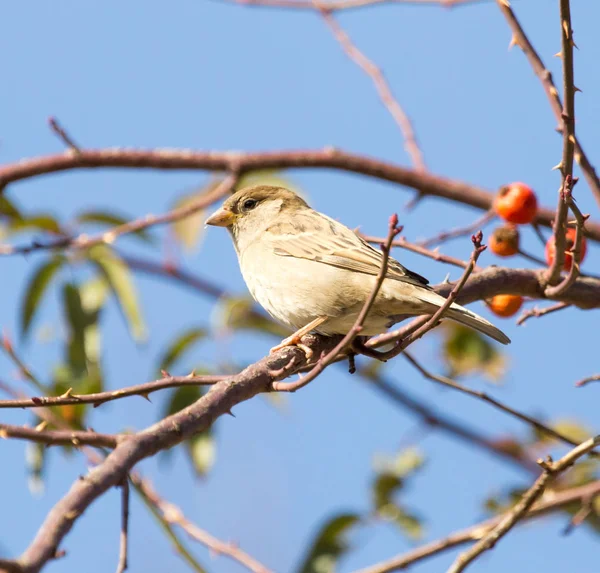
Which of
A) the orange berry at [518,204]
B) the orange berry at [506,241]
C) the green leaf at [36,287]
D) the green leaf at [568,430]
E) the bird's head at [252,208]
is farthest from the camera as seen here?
the green leaf at [568,430]

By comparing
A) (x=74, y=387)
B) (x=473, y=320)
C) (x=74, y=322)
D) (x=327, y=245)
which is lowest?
(x=74, y=387)

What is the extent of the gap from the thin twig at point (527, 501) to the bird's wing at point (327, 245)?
3.59ft

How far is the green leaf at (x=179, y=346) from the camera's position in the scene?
477cm

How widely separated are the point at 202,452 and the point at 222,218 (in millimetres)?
1260

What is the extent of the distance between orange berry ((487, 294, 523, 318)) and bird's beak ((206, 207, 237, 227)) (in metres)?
1.60

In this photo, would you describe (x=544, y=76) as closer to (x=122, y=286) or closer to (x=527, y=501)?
(x=527, y=501)

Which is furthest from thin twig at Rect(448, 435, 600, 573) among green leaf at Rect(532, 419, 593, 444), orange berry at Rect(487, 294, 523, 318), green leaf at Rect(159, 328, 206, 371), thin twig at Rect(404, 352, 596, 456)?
green leaf at Rect(532, 419, 593, 444)

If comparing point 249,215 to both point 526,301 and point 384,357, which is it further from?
point 384,357

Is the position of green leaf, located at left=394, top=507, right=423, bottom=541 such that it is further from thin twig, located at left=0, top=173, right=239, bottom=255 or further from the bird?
thin twig, located at left=0, top=173, right=239, bottom=255

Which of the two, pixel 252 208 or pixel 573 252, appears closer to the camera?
pixel 573 252

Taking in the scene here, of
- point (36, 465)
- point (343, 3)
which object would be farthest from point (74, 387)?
point (343, 3)

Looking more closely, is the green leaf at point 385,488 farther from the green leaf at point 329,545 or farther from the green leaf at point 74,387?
the green leaf at point 74,387

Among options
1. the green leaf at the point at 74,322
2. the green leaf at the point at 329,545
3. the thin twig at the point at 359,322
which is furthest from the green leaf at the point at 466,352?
the thin twig at the point at 359,322

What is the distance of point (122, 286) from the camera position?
190 inches
